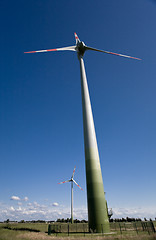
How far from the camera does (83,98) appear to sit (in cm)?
3647

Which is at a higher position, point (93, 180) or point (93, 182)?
point (93, 180)

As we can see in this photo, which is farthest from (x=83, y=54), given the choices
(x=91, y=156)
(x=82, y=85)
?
(x=91, y=156)

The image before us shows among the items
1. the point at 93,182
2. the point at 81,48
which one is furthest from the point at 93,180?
the point at 81,48

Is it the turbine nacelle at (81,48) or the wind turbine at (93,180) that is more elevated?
the turbine nacelle at (81,48)

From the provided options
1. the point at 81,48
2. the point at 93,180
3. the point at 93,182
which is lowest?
the point at 93,182

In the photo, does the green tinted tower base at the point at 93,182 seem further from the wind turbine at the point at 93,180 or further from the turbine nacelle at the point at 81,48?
the turbine nacelle at the point at 81,48

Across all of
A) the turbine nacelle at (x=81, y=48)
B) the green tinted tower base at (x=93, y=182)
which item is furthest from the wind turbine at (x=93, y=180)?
the turbine nacelle at (x=81, y=48)

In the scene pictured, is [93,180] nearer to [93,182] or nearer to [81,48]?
[93,182]

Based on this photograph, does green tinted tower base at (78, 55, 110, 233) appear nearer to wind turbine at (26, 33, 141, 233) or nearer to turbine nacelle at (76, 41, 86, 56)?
wind turbine at (26, 33, 141, 233)

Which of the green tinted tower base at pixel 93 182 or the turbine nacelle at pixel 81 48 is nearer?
the green tinted tower base at pixel 93 182

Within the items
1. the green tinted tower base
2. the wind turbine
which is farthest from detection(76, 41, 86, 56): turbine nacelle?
the green tinted tower base

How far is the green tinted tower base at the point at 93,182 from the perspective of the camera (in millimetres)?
23609

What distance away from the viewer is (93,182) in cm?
2627

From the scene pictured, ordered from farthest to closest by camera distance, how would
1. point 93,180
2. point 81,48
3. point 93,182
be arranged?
1. point 81,48
2. point 93,180
3. point 93,182
